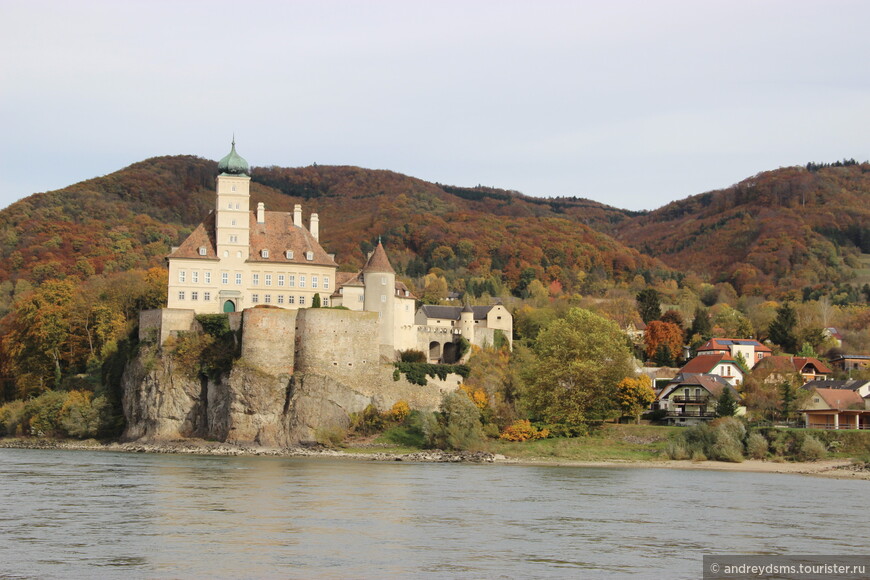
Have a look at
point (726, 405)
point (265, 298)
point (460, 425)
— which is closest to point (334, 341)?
point (265, 298)

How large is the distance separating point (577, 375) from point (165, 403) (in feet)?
→ 76.7

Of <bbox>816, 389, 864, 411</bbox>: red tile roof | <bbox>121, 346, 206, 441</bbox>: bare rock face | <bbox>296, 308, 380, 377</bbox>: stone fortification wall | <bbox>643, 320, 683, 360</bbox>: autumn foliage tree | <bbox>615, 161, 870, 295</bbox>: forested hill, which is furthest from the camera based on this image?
<bbox>615, 161, 870, 295</bbox>: forested hill

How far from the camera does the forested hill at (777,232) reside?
121875mm

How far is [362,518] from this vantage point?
31156mm

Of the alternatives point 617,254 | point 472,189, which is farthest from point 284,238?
point 472,189

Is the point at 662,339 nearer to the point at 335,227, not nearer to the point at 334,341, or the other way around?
the point at 334,341

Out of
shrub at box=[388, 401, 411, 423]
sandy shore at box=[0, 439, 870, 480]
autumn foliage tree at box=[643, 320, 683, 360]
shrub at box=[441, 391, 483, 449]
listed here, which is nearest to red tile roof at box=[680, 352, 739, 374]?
autumn foliage tree at box=[643, 320, 683, 360]

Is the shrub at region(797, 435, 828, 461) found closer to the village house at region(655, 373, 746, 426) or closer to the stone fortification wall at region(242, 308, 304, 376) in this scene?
the village house at region(655, 373, 746, 426)

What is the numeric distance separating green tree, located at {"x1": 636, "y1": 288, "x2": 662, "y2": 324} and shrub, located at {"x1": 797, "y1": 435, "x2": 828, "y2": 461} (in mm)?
38040

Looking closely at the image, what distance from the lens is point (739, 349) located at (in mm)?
75812

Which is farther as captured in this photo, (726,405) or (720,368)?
(720,368)

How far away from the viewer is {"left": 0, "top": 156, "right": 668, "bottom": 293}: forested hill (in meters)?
91.5

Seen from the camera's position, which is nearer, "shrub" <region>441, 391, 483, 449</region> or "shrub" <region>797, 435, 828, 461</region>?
"shrub" <region>797, 435, 828, 461</region>

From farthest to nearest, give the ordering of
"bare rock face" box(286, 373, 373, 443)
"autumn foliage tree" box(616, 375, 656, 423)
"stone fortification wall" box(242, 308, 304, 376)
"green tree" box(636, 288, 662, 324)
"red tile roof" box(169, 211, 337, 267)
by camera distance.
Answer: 1. "green tree" box(636, 288, 662, 324)
2. "red tile roof" box(169, 211, 337, 267)
3. "stone fortification wall" box(242, 308, 304, 376)
4. "bare rock face" box(286, 373, 373, 443)
5. "autumn foliage tree" box(616, 375, 656, 423)
